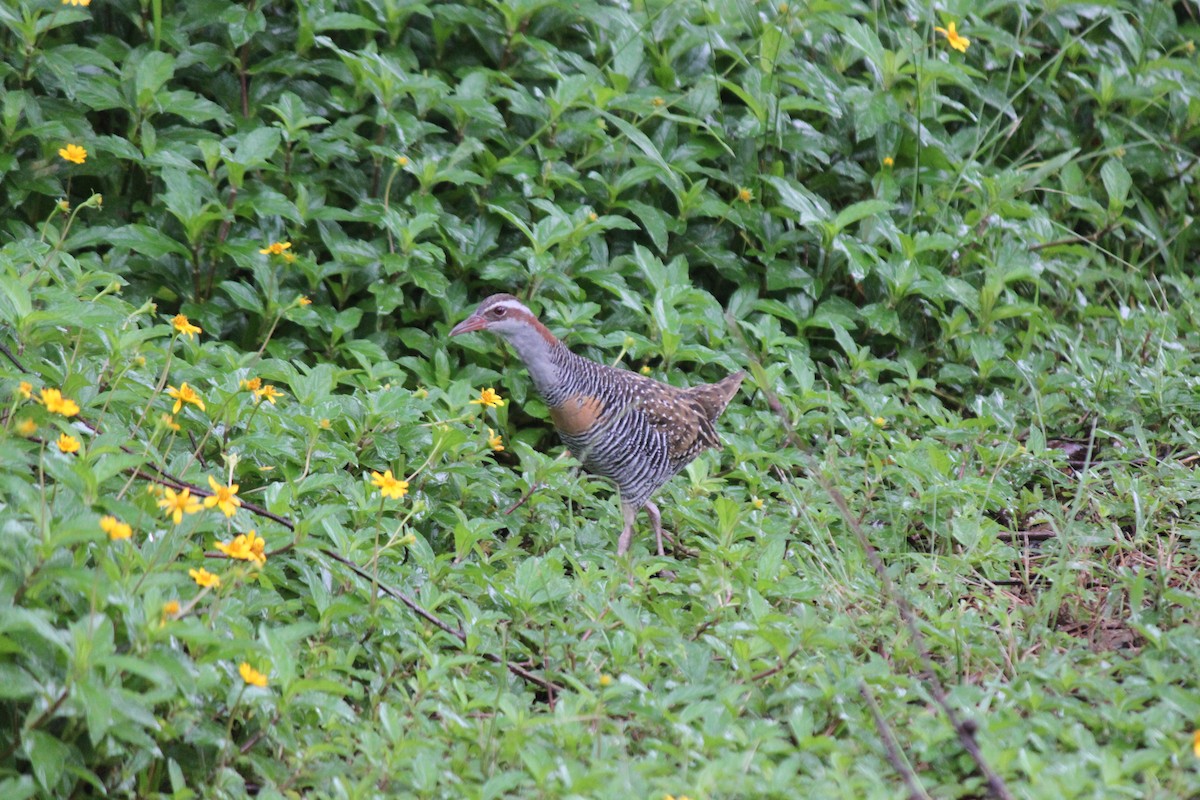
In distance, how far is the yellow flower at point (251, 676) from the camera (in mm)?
3084

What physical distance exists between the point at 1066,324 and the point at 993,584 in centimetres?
262

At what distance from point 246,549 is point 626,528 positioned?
1967 mm

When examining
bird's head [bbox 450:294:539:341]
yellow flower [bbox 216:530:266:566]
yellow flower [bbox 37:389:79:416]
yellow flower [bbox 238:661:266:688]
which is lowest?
bird's head [bbox 450:294:539:341]

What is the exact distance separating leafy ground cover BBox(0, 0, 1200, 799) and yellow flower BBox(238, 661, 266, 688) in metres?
0.03

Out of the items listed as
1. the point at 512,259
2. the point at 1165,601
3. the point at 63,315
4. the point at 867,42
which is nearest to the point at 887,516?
the point at 1165,601

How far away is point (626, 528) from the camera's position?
4.91 m

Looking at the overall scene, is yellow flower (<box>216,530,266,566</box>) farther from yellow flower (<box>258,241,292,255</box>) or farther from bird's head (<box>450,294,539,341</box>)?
yellow flower (<box>258,241,292,255</box>)

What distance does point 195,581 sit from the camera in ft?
11.0

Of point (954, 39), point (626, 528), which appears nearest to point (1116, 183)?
point (954, 39)

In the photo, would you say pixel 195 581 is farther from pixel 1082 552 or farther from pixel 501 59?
pixel 501 59

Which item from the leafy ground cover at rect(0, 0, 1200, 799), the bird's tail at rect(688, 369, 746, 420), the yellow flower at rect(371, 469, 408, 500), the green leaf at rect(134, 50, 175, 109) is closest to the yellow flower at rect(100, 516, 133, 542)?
the leafy ground cover at rect(0, 0, 1200, 799)

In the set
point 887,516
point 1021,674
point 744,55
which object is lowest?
point 887,516

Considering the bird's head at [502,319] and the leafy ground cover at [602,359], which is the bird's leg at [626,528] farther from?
the bird's head at [502,319]

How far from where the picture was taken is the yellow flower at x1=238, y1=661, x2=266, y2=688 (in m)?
3.08
